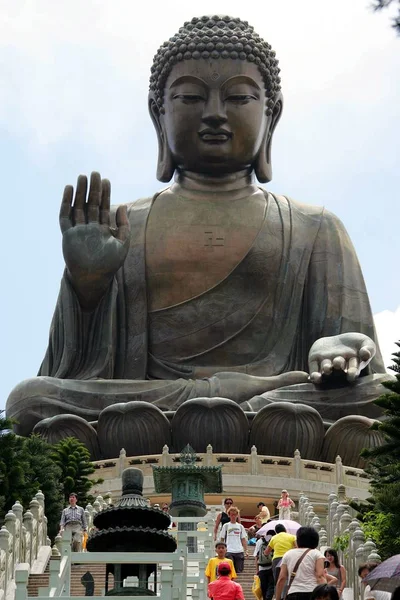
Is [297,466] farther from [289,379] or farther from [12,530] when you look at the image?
[12,530]

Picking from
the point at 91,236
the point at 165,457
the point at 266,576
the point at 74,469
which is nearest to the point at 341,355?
the point at 165,457

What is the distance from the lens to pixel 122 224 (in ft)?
82.4

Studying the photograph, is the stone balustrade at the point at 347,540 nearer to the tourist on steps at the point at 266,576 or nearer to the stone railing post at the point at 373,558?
the stone railing post at the point at 373,558

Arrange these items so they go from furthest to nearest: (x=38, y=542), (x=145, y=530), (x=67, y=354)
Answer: (x=67, y=354), (x=38, y=542), (x=145, y=530)

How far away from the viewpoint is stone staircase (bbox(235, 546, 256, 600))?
40.5 feet

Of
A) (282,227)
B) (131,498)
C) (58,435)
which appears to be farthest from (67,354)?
(131,498)

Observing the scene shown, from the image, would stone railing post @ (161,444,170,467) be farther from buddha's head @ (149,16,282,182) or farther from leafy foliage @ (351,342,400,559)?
leafy foliage @ (351,342,400,559)

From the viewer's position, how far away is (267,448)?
2353 centimetres

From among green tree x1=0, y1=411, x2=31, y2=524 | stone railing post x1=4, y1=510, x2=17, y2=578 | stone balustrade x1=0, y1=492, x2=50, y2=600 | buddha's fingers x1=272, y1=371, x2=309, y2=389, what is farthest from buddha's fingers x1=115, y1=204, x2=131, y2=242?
stone railing post x1=4, y1=510, x2=17, y2=578

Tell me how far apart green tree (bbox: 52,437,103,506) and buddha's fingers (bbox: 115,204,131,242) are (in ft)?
21.5

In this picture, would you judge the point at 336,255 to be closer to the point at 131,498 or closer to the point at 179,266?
the point at 179,266

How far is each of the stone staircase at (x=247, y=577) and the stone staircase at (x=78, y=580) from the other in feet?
3.40

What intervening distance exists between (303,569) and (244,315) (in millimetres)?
16720

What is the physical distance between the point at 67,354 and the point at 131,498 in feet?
52.2
